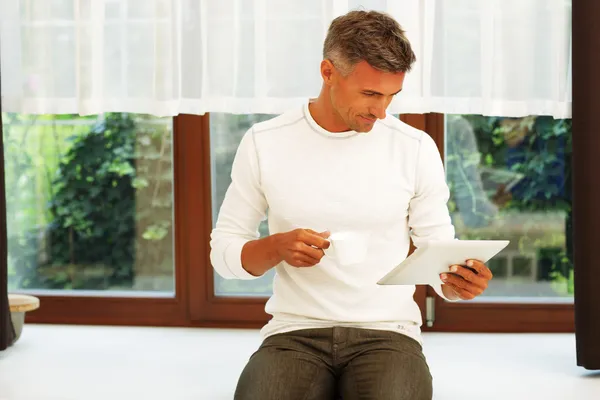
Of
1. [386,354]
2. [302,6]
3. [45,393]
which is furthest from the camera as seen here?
[302,6]

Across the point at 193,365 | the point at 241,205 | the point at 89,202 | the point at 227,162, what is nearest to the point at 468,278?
the point at 241,205

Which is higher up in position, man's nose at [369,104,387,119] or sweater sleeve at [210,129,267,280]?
man's nose at [369,104,387,119]

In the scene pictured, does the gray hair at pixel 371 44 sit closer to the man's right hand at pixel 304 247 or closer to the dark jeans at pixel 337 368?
the man's right hand at pixel 304 247

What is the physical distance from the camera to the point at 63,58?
120 inches

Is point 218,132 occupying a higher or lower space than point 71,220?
higher

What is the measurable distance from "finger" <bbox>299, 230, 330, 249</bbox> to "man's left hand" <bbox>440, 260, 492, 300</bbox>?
0.87 ft

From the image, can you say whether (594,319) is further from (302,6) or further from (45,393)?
(45,393)

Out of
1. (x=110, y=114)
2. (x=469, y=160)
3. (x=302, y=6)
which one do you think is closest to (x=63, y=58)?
(x=110, y=114)

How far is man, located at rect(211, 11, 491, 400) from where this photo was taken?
1.88 m

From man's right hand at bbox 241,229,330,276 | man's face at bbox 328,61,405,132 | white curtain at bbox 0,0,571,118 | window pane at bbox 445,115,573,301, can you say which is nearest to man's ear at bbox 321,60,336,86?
man's face at bbox 328,61,405,132

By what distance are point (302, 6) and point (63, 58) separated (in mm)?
857

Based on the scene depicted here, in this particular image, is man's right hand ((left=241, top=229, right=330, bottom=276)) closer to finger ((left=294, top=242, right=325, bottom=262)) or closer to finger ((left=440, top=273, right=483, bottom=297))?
finger ((left=294, top=242, right=325, bottom=262))

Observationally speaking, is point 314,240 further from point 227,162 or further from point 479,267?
point 227,162

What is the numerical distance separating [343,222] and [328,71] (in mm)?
343
